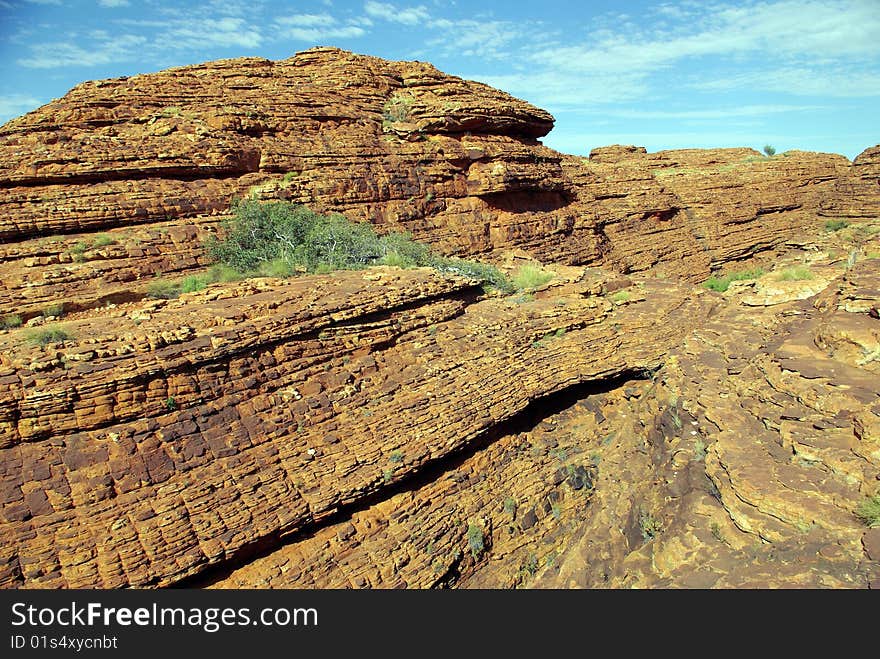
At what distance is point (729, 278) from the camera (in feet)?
80.9

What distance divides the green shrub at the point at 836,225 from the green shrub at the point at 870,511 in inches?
963

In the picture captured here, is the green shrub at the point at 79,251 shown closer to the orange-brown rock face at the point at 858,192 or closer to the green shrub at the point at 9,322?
the green shrub at the point at 9,322

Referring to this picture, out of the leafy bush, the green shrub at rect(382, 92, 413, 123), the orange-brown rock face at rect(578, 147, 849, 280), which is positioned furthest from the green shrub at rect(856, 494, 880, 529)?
the orange-brown rock face at rect(578, 147, 849, 280)

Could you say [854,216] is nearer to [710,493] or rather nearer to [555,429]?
[555,429]

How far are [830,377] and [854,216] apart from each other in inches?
876

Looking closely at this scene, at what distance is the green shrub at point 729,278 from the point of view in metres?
23.2

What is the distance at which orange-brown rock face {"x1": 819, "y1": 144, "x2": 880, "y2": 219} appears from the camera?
25.6 m

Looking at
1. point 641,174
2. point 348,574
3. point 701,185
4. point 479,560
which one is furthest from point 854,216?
point 348,574

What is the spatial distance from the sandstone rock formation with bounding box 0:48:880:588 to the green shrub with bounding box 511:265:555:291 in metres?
0.58

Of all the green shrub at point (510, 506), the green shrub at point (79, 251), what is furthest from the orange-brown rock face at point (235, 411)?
the green shrub at point (79, 251)

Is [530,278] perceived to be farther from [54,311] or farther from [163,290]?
[54,311]

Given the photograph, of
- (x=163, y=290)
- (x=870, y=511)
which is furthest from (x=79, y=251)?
(x=870, y=511)

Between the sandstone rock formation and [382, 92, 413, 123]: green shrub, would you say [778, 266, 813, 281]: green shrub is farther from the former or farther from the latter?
[382, 92, 413, 123]: green shrub

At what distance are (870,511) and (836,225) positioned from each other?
2509 cm
